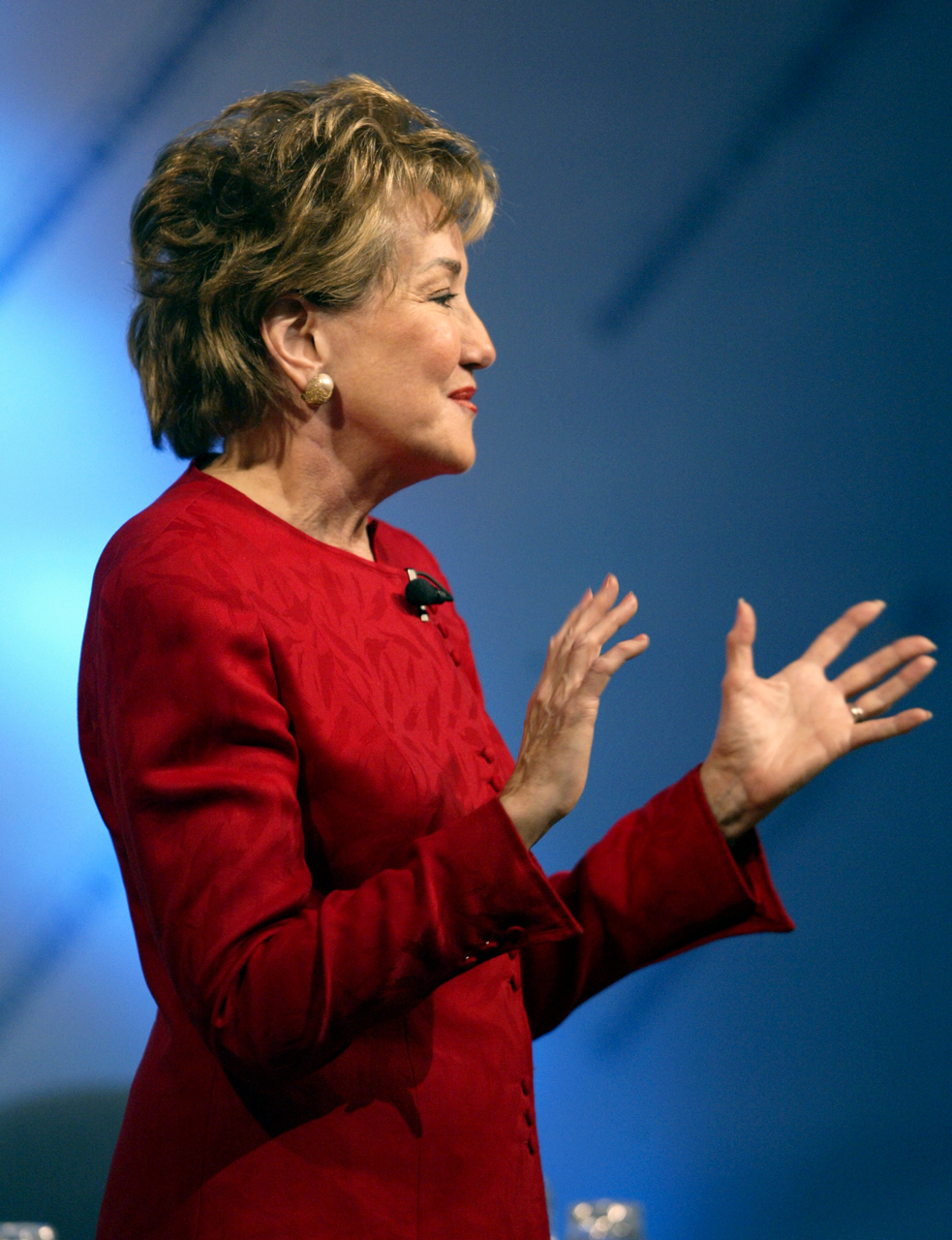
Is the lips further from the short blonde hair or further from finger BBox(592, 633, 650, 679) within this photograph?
finger BBox(592, 633, 650, 679)

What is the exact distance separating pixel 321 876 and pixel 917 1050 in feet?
4.66

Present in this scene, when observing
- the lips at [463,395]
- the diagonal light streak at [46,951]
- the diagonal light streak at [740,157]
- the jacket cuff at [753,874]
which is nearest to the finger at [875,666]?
the jacket cuff at [753,874]

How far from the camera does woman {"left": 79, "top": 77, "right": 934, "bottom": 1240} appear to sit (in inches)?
35.4

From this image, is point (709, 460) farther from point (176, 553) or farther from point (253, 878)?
point (253, 878)

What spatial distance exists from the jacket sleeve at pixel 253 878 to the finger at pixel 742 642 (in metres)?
0.26

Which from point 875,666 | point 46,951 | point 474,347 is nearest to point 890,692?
point 875,666

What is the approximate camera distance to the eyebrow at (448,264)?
1.18m

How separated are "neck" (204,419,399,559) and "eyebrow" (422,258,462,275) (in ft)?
0.64

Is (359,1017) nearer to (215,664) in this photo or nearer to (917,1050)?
(215,664)

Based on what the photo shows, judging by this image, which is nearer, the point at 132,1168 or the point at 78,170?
the point at 132,1168

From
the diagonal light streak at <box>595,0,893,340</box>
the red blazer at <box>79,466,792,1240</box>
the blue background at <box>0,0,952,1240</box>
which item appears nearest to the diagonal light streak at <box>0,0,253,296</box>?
the blue background at <box>0,0,952,1240</box>

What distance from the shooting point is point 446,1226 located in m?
1.00

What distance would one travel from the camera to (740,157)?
2045 millimetres

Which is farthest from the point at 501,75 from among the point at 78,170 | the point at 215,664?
the point at 215,664
